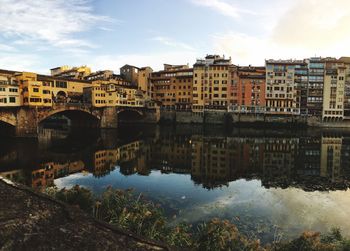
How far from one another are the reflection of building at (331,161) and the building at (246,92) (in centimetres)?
4192

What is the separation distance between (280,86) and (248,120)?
15.7 metres

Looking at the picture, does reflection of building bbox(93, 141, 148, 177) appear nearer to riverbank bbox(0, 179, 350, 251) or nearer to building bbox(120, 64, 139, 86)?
riverbank bbox(0, 179, 350, 251)

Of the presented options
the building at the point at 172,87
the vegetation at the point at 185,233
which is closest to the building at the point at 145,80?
the building at the point at 172,87

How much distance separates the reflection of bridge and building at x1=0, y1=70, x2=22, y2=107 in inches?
49.0

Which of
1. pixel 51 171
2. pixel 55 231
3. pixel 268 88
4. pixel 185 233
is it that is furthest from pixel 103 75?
pixel 55 231

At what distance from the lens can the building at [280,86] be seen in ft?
309

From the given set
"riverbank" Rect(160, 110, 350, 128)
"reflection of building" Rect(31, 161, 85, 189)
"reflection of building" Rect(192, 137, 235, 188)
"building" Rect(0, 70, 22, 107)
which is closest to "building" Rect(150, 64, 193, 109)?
"riverbank" Rect(160, 110, 350, 128)

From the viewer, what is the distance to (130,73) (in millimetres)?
113938

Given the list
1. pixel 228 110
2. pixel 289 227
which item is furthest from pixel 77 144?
pixel 228 110

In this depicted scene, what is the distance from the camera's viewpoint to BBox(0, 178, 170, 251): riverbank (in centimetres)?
726

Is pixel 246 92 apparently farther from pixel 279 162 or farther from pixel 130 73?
pixel 279 162

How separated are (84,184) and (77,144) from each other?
2696 cm

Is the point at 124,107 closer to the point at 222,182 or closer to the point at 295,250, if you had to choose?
the point at 222,182

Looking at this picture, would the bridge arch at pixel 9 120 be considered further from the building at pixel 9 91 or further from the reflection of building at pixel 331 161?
Answer: the reflection of building at pixel 331 161
